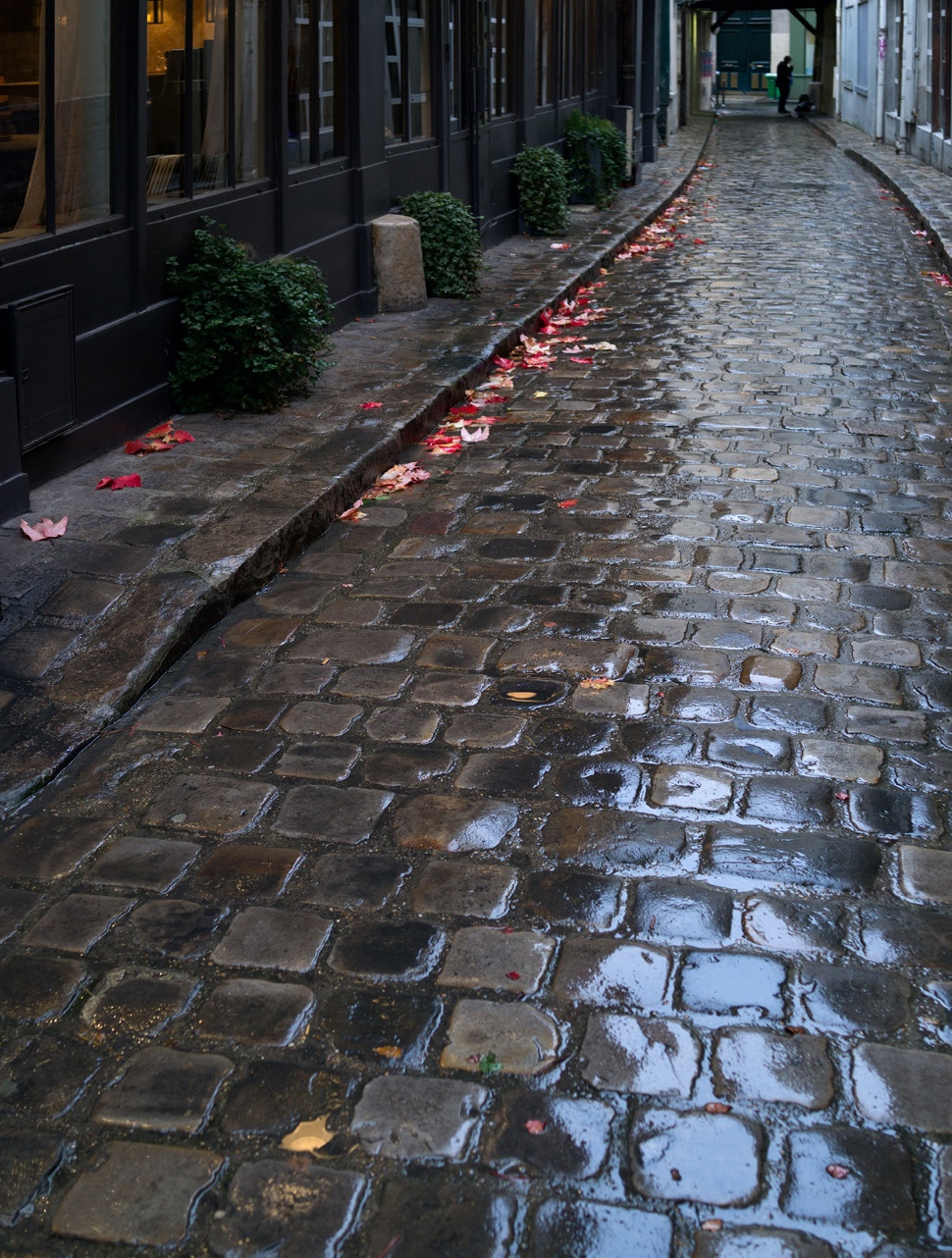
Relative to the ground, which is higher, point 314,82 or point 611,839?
point 314,82

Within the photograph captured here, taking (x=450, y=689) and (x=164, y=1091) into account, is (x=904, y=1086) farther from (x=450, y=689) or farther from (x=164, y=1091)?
(x=450, y=689)

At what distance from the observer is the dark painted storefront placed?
224 inches

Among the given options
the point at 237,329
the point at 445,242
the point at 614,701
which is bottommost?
the point at 614,701

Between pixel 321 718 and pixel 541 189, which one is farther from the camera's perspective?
pixel 541 189

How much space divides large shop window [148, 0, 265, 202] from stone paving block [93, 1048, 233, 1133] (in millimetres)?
5162

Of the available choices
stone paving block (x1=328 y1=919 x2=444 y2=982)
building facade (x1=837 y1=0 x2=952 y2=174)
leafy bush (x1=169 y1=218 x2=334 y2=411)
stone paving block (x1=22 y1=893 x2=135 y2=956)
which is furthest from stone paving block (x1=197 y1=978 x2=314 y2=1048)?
building facade (x1=837 y1=0 x2=952 y2=174)

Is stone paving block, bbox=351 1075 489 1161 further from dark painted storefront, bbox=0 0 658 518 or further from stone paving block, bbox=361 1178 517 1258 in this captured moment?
dark painted storefront, bbox=0 0 658 518

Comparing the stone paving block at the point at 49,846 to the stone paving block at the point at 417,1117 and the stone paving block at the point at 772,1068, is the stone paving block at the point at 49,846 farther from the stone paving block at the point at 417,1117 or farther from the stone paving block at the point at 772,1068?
the stone paving block at the point at 772,1068

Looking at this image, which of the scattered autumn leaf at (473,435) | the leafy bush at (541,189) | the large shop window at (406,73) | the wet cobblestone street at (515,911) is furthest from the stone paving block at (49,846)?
the leafy bush at (541,189)

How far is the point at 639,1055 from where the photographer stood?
2660mm

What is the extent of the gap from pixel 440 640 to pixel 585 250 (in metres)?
9.55

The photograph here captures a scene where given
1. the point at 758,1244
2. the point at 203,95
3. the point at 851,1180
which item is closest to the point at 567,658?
the point at 851,1180

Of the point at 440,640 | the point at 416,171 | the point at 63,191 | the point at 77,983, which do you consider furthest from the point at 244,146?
the point at 77,983

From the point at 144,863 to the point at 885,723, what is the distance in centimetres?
218
